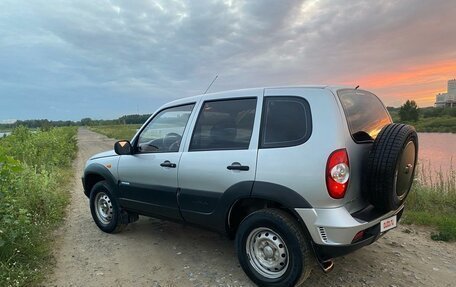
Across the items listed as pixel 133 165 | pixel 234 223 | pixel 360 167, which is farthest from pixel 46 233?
pixel 360 167

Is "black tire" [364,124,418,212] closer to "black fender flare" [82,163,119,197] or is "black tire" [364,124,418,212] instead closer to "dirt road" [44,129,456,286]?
"dirt road" [44,129,456,286]

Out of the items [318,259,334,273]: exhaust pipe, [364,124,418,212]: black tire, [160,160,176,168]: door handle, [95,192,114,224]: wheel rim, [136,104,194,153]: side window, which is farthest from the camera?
[95,192,114,224]: wheel rim

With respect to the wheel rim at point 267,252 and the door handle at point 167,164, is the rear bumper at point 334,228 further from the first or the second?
the door handle at point 167,164

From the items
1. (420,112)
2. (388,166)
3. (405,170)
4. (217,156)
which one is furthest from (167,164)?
(420,112)

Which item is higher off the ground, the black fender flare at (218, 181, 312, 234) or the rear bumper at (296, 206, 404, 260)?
the black fender flare at (218, 181, 312, 234)

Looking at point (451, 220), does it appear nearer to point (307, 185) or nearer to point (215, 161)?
point (307, 185)

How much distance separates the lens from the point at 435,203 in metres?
6.65

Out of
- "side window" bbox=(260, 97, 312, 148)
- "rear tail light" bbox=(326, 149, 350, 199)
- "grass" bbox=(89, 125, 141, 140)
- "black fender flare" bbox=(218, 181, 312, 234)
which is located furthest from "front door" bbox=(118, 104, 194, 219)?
"grass" bbox=(89, 125, 141, 140)

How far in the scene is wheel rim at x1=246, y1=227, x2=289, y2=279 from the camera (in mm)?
3383

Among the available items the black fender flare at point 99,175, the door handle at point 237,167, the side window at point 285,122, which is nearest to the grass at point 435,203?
the side window at point 285,122

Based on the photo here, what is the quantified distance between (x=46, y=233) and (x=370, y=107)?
4963 mm

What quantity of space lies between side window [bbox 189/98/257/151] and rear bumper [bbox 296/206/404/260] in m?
0.97

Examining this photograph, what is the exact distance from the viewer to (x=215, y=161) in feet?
12.4

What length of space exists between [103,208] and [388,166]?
168 inches
